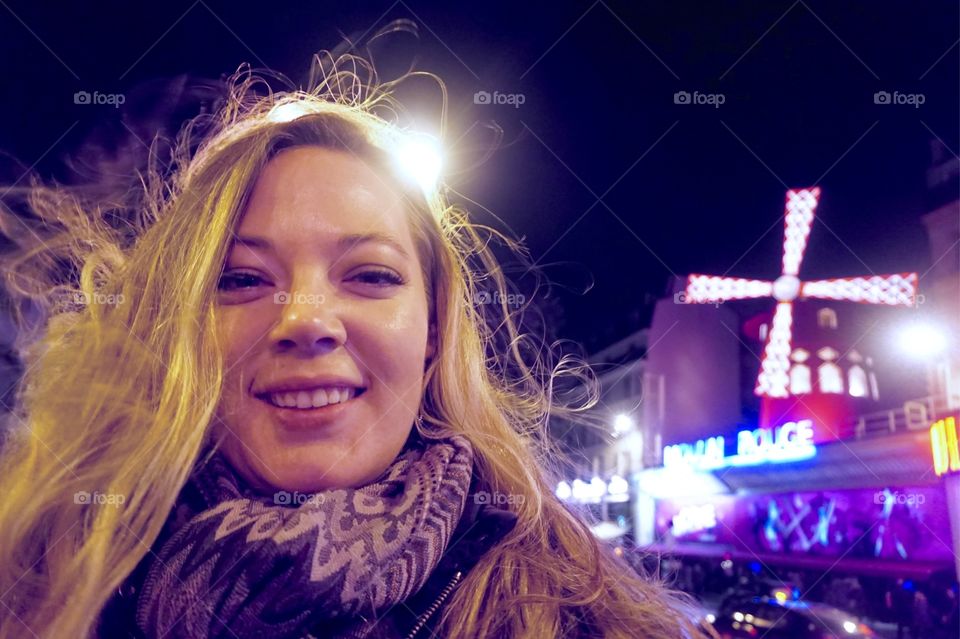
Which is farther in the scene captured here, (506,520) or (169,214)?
(169,214)

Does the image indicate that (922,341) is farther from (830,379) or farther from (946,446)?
(946,446)

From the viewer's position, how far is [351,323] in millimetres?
1256

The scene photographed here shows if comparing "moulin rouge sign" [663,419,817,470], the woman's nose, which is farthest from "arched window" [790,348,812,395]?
the woman's nose

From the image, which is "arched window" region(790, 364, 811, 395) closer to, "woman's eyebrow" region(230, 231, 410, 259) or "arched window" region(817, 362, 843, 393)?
"arched window" region(817, 362, 843, 393)

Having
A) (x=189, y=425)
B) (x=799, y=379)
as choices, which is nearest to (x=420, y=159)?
(x=189, y=425)

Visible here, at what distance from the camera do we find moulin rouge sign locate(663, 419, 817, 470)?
14.1 meters

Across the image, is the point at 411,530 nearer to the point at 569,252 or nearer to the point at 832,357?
the point at 569,252

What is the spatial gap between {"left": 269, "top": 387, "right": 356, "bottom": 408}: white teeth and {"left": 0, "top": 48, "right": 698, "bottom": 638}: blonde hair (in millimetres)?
122

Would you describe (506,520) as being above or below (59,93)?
below

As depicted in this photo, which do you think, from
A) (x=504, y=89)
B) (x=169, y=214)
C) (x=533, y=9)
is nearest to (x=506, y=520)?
(x=169, y=214)

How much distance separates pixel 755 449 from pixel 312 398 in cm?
1613

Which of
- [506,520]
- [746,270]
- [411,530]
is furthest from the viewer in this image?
[746,270]

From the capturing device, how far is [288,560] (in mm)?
1031

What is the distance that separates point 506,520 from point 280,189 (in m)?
0.80
